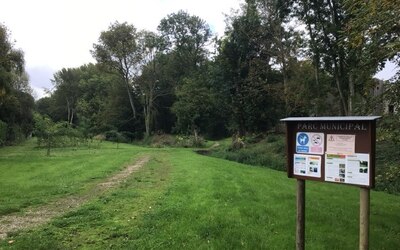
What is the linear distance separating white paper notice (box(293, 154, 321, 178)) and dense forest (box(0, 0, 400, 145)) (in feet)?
8.00

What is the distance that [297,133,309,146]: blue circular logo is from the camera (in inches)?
192

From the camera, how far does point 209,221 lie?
7.36m

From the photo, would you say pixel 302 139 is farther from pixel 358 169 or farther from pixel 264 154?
pixel 264 154

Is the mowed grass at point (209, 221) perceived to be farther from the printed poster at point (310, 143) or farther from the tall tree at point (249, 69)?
the tall tree at point (249, 69)

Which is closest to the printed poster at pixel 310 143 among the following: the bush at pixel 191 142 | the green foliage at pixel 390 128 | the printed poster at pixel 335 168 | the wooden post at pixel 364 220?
the printed poster at pixel 335 168

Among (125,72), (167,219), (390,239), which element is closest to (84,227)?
(167,219)

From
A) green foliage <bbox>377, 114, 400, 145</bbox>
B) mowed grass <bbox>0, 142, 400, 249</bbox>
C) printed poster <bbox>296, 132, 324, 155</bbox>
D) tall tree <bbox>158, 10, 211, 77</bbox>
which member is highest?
tall tree <bbox>158, 10, 211, 77</bbox>

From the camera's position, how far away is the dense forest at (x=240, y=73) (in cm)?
778

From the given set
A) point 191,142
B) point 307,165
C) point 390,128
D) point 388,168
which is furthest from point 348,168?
point 191,142

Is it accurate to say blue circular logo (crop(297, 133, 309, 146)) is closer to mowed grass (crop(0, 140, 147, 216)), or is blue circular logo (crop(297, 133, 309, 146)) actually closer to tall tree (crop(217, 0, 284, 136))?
mowed grass (crop(0, 140, 147, 216))

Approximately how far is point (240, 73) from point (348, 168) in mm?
30187

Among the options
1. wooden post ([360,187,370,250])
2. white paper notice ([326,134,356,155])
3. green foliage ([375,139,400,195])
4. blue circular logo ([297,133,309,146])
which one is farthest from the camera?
green foliage ([375,139,400,195])

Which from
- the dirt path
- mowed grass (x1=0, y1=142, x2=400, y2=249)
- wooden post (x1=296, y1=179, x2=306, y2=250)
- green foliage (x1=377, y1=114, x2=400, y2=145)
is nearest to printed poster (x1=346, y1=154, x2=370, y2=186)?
wooden post (x1=296, y1=179, x2=306, y2=250)

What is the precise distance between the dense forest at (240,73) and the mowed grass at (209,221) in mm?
2282
